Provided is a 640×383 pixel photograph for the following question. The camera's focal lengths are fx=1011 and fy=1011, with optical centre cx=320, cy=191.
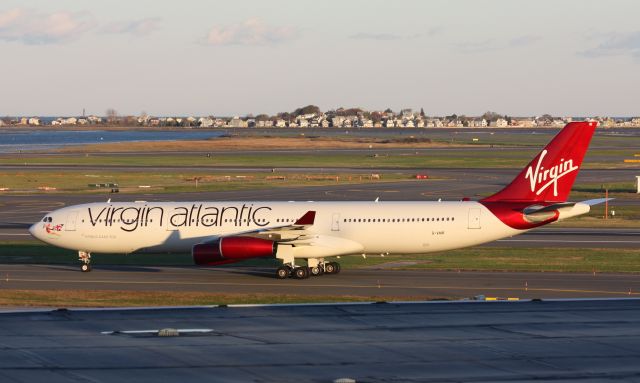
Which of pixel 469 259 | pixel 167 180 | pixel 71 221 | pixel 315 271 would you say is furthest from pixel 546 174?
pixel 167 180

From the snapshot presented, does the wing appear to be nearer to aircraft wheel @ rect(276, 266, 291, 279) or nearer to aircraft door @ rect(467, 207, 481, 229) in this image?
aircraft wheel @ rect(276, 266, 291, 279)

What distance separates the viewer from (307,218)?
46281 mm

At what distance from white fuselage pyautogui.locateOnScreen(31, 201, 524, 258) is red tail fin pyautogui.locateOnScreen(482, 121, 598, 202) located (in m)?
Result: 2.14

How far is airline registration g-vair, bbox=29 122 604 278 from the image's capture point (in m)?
→ 46.2

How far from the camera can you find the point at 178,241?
161 feet

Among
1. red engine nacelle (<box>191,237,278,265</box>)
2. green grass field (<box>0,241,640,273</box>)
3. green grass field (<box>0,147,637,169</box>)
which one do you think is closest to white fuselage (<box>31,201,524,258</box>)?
red engine nacelle (<box>191,237,278,265</box>)

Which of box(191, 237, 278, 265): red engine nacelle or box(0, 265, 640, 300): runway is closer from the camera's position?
box(0, 265, 640, 300): runway

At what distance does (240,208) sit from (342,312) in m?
21.7

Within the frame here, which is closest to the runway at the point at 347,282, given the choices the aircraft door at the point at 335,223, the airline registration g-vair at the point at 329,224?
the airline registration g-vair at the point at 329,224

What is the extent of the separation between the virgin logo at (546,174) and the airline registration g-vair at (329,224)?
0.05 m

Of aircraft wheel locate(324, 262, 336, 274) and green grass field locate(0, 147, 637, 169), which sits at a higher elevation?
green grass field locate(0, 147, 637, 169)

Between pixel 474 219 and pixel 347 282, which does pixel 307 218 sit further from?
pixel 474 219

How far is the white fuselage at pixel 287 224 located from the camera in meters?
46.8

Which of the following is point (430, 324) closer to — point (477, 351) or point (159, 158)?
point (477, 351)
